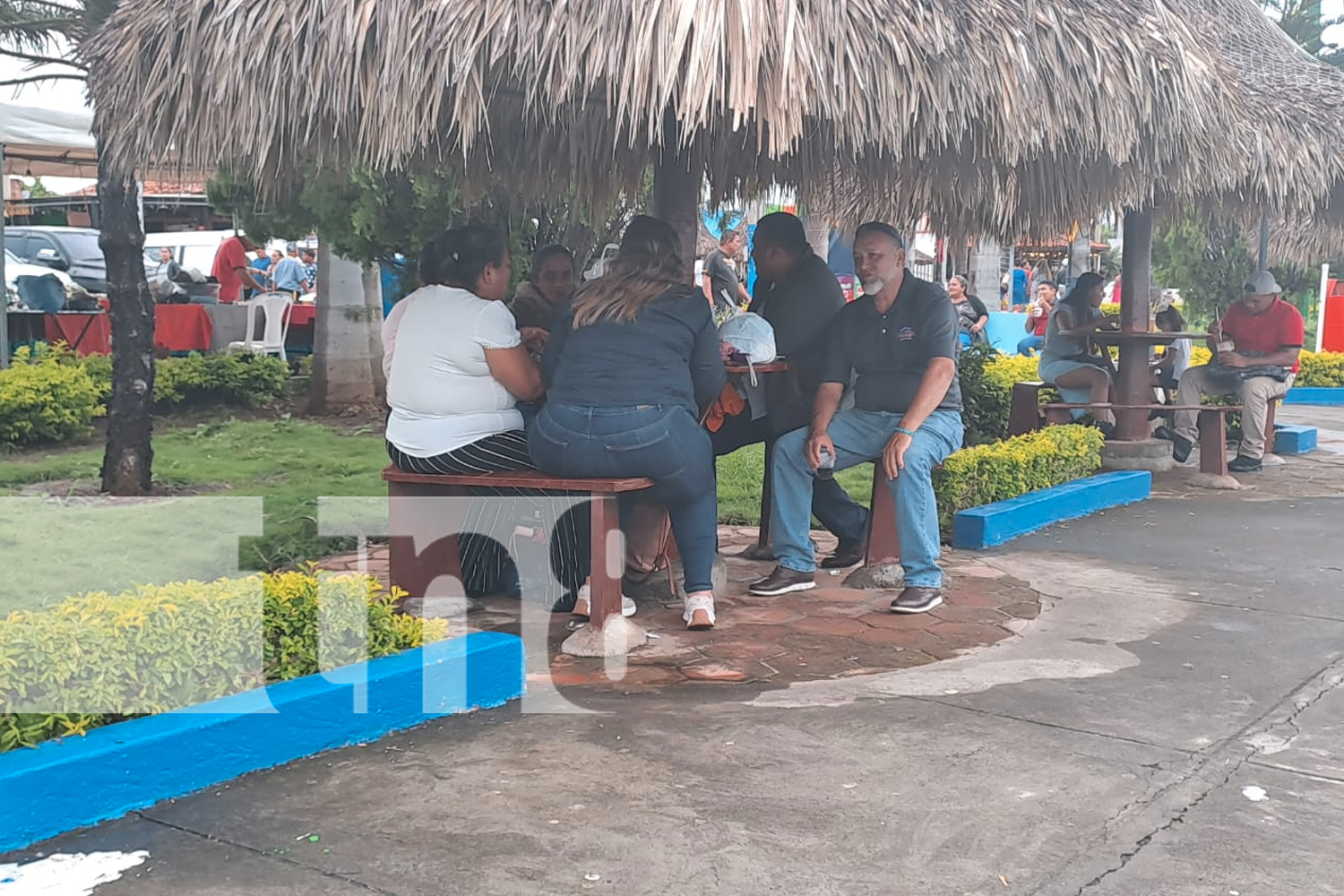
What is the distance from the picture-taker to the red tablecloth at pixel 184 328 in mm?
14258

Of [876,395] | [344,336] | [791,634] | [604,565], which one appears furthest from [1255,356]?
[344,336]

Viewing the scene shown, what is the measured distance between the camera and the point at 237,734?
11.4 ft

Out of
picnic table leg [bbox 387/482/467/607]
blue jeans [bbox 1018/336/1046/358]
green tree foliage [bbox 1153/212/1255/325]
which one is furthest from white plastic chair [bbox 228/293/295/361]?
green tree foliage [bbox 1153/212/1255/325]

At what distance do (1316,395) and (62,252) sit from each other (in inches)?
633

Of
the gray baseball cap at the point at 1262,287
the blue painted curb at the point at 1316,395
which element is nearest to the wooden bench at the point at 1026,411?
the gray baseball cap at the point at 1262,287

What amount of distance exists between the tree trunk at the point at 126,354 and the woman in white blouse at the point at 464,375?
3555 millimetres

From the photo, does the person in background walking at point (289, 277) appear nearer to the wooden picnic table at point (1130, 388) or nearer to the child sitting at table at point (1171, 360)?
the child sitting at table at point (1171, 360)

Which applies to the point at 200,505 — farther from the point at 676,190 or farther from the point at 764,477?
the point at 676,190

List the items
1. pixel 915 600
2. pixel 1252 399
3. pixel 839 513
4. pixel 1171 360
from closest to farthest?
pixel 915 600, pixel 839 513, pixel 1252 399, pixel 1171 360

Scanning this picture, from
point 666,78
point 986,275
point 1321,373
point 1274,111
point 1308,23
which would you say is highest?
point 1308,23

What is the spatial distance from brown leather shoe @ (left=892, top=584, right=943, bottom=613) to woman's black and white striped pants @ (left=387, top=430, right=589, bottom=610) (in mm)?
1271

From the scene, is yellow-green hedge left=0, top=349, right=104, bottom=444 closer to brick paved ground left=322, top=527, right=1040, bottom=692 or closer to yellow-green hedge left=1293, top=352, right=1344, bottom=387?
brick paved ground left=322, top=527, right=1040, bottom=692

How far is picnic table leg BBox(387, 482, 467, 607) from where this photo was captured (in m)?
5.19

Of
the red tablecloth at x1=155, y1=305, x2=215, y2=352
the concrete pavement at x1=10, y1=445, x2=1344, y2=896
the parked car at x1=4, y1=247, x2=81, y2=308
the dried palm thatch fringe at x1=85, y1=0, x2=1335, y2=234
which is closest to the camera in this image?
the concrete pavement at x1=10, y1=445, x2=1344, y2=896
